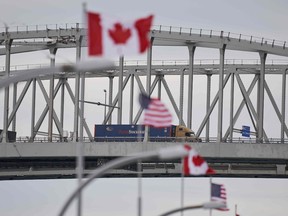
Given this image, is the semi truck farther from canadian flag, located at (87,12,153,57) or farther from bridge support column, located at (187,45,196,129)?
canadian flag, located at (87,12,153,57)

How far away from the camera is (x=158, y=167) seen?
138 metres

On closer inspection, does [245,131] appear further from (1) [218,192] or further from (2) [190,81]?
(1) [218,192]

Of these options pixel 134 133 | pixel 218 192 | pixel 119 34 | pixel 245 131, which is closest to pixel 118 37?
pixel 119 34

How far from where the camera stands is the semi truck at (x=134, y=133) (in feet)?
454

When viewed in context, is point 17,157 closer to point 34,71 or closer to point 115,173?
point 115,173

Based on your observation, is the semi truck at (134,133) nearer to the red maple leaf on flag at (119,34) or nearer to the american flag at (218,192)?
the american flag at (218,192)

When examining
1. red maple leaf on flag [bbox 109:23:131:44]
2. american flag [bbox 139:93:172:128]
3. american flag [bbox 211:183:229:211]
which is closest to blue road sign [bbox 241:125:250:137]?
american flag [bbox 211:183:229:211]

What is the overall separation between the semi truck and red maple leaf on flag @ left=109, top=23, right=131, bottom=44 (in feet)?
296

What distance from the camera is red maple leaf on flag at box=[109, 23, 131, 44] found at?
45.0 meters

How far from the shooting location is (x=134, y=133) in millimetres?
141500

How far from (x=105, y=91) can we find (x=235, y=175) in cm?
3640

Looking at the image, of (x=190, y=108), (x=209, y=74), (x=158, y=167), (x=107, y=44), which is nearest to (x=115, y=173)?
(x=158, y=167)

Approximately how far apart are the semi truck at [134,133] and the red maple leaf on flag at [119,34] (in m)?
90.1

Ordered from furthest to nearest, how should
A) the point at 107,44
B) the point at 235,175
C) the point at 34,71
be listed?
the point at 235,175 → the point at 107,44 → the point at 34,71
